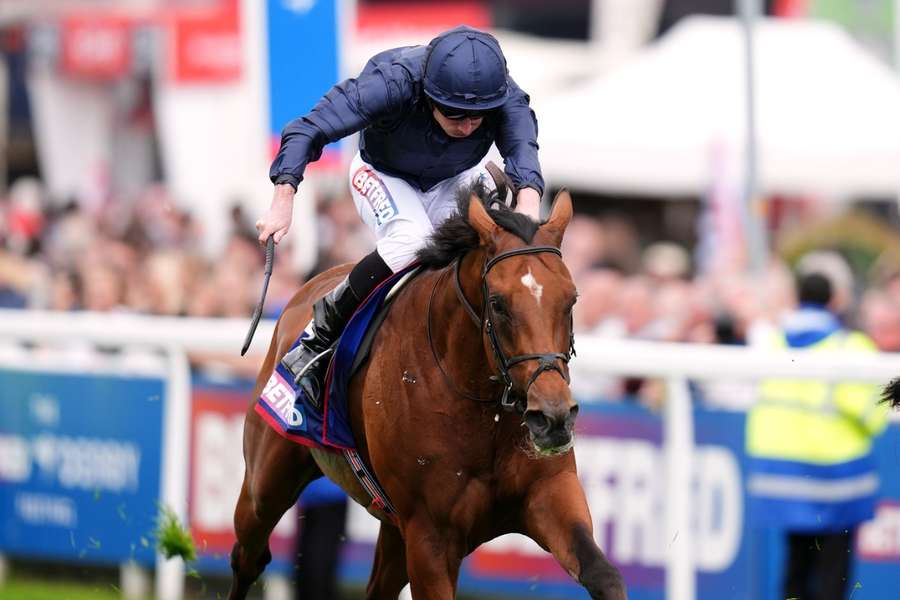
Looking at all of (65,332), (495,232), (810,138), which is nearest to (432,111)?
(495,232)

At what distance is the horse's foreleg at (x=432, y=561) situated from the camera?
17.3 ft

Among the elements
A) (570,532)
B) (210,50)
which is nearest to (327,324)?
(570,532)

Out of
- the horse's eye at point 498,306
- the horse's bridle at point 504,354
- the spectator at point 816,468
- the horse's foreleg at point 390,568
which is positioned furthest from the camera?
the spectator at point 816,468

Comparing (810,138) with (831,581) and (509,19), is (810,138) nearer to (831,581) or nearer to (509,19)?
(831,581)

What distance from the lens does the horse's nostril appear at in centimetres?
461

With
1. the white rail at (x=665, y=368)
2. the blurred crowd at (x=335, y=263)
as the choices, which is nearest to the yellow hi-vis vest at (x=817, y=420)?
the white rail at (x=665, y=368)

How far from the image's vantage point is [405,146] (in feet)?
19.3

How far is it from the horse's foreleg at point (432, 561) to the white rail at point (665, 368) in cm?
250

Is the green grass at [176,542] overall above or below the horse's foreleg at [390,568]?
below

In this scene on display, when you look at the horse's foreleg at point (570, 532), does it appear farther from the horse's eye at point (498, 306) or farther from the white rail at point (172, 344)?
the white rail at point (172, 344)

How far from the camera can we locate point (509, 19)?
83.9ft

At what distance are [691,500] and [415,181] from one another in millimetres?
2543

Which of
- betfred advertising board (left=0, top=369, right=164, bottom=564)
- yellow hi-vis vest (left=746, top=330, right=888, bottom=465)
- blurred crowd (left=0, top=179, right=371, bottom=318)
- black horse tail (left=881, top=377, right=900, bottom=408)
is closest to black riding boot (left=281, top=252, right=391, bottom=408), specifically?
black horse tail (left=881, top=377, right=900, bottom=408)

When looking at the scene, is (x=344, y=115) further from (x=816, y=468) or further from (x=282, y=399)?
(x=816, y=468)
